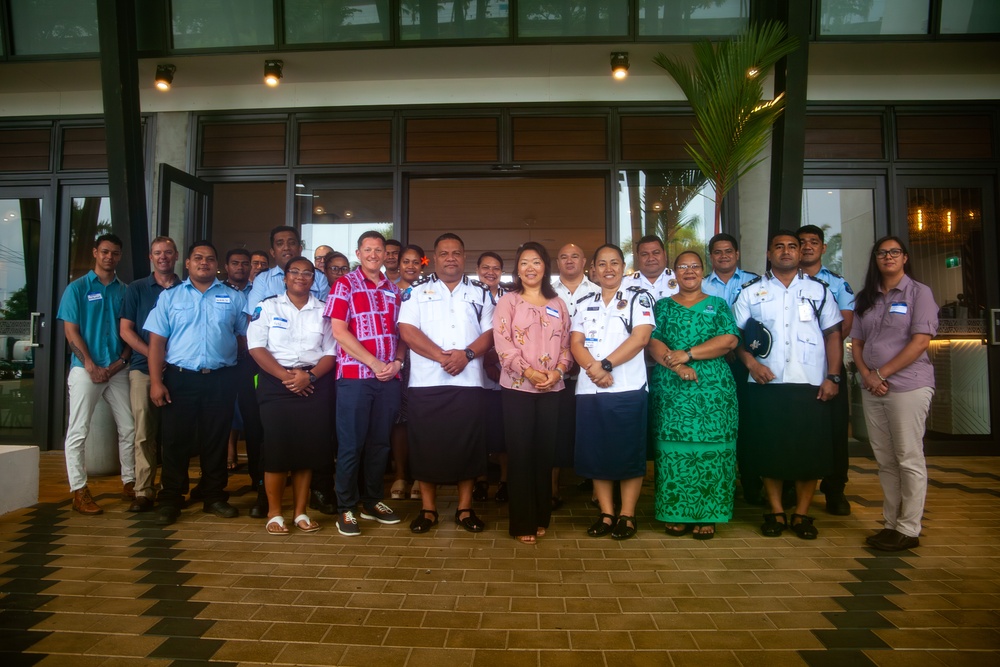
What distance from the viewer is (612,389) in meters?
3.27

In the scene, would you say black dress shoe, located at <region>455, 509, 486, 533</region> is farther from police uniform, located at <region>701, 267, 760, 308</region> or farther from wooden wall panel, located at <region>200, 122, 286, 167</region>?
wooden wall panel, located at <region>200, 122, 286, 167</region>

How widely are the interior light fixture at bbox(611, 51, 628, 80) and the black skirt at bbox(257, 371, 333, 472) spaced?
373 cm

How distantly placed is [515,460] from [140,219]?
12.8 feet

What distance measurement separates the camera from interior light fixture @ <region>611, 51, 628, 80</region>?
514cm

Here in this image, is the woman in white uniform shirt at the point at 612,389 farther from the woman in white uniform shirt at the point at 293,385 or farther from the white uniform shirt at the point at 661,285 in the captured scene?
the woman in white uniform shirt at the point at 293,385

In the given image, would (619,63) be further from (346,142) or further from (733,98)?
(346,142)

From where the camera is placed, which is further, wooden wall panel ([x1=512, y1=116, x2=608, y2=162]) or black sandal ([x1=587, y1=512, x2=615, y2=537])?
wooden wall panel ([x1=512, y1=116, x2=608, y2=162])

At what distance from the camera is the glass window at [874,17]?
501cm

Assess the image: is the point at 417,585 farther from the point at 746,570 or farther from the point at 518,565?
the point at 746,570

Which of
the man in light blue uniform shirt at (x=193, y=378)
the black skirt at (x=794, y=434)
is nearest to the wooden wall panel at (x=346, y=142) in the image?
the man in light blue uniform shirt at (x=193, y=378)

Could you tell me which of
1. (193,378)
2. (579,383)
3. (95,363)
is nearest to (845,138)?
(579,383)

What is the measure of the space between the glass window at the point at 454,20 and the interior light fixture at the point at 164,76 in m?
2.24

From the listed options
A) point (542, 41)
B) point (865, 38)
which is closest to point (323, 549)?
point (542, 41)

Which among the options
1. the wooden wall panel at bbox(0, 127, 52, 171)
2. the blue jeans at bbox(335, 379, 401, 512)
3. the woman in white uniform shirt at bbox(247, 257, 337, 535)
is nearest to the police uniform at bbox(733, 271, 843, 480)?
the blue jeans at bbox(335, 379, 401, 512)
